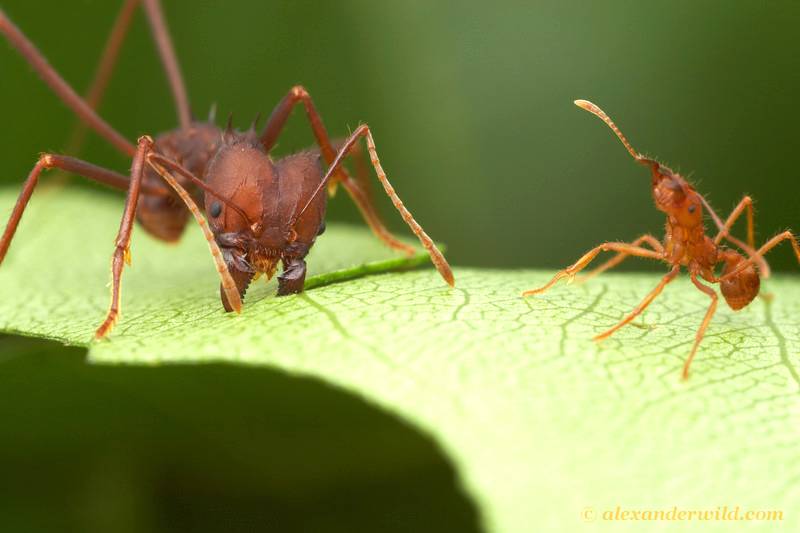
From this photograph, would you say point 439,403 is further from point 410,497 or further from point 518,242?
point 518,242

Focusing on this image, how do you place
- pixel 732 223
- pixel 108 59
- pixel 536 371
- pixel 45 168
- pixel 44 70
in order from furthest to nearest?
pixel 108 59
pixel 44 70
pixel 732 223
pixel 45 168
pixel 536 371

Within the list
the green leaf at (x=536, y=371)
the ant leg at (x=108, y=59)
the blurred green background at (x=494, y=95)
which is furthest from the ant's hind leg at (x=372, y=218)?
the ant leg at (x=108, y=59)

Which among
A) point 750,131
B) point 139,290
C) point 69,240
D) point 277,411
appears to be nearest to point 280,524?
point 277,411

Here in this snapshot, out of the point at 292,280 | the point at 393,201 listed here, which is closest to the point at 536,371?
the point at 292,280

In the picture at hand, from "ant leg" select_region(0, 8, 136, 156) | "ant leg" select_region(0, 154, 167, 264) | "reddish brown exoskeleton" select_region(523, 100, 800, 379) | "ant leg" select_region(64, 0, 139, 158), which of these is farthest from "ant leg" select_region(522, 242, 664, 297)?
"ant leg" select_region(64, 0, 139, 158)

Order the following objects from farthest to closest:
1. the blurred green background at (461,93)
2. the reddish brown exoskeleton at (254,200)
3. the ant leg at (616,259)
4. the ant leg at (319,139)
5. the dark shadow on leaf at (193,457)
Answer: the blurred green background at (461,93) → the ant leg at (319,139) → the ant leg at (616,259) → the reddish brown exoskeleton at (254,200) → the dark shadow on leaf at (193,457)

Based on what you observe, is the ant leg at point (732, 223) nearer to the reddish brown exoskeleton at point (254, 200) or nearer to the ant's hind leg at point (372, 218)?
the reddish brown exoskeleton at point (254, 200)

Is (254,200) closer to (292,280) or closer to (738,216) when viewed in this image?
(292,280)
